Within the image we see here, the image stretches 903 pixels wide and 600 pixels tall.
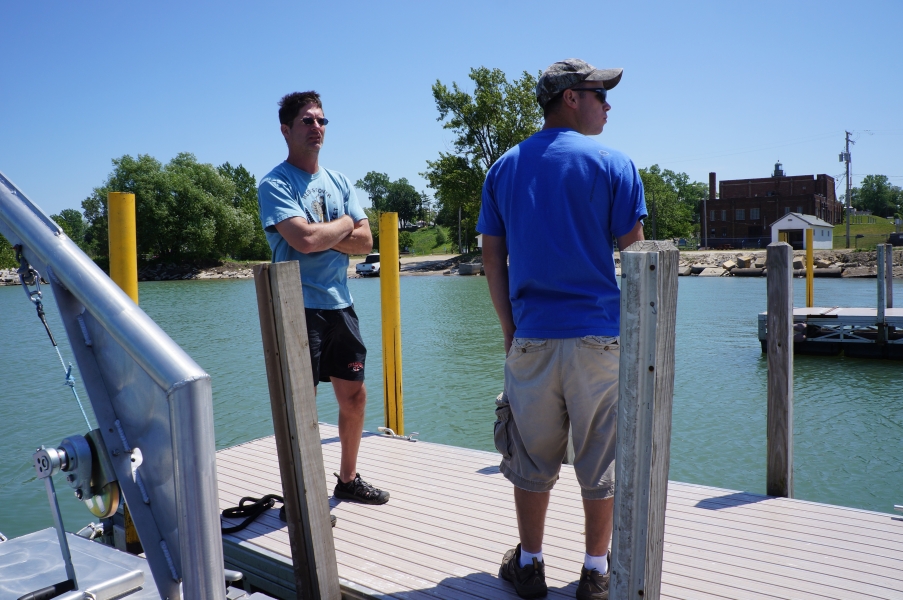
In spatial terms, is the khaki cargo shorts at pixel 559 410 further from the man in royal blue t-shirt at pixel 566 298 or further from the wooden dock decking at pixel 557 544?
the wooden dock decking at pixel 557 544

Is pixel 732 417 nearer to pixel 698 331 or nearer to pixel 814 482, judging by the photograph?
pixel 814 482

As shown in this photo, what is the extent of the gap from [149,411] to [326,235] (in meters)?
2.38

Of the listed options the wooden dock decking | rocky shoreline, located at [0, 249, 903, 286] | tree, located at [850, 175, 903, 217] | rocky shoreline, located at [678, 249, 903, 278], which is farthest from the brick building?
the wooden dock decking

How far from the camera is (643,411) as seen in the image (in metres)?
2.01

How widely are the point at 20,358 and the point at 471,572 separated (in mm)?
16081

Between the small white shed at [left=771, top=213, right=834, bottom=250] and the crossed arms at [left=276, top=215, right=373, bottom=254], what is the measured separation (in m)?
62.3

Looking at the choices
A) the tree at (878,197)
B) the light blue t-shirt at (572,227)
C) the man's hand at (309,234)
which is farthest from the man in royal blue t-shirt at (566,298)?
the tree at (878,197)

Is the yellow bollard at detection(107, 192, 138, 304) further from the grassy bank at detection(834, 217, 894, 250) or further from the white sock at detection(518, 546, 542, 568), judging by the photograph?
the grassy bank at detection(834, 217, 894, 250)

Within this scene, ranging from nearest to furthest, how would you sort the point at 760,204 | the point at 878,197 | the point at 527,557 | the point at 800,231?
the point at 527,557 < the point at 800,231 < the point at 760,204 < the point at 878,197

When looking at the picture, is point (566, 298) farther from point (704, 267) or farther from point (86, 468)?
point (704, 267)

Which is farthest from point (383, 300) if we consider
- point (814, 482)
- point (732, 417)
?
point (732, 417)

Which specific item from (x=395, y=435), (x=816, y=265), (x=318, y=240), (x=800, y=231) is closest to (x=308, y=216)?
(x=318, y=240)

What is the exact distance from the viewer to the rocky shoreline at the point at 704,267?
140 feet

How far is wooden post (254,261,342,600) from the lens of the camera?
258 centimetres
